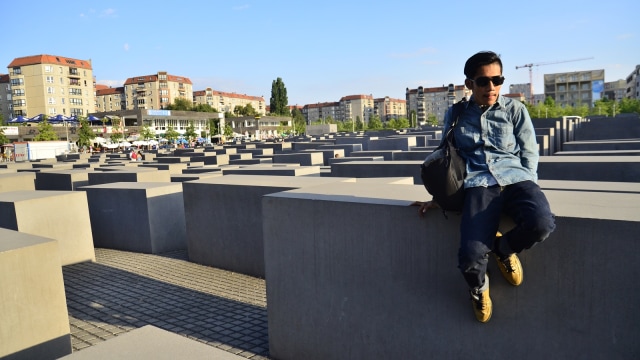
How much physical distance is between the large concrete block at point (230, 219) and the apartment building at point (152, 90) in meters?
115

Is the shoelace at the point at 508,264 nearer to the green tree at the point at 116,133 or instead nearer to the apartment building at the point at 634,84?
the green tree at the point at 116,133

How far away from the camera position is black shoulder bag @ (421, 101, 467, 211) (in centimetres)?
298

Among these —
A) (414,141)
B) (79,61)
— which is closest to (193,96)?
(79,61)

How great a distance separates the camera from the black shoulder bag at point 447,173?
2984mm

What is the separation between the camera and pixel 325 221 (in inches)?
172

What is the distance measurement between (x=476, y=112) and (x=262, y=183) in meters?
4.93

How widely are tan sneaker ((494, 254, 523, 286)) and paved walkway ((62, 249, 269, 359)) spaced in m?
2.73

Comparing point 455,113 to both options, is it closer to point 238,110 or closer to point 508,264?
point 508,264

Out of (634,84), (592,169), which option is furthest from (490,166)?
(634,84)

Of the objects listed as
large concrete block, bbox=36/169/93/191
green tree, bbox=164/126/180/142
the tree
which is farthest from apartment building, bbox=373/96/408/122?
large concrete block, bbox=36/169/93/191

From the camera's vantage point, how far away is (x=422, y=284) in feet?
12.4

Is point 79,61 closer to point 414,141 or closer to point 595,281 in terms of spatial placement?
point 414,141

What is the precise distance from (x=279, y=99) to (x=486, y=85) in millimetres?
117150

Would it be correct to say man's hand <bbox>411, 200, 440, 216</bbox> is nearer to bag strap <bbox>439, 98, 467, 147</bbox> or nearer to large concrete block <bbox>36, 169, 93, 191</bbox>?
bag strap <bbox>439, 98, 467, 147</bbox>
